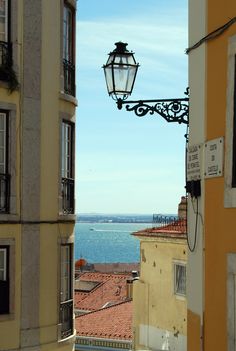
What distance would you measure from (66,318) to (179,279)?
260 inches

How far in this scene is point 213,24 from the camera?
26.8 ft

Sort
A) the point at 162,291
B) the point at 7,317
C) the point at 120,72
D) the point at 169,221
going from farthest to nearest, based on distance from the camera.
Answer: the point at 162,291 < the point at 169,221 < the point at 7,317 < the point at 120,72

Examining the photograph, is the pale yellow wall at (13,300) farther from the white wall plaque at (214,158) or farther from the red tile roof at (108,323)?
the red tile roof at (108,323)

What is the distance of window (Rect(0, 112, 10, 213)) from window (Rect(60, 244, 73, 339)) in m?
1.92

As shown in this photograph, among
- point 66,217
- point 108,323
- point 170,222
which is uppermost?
point 66,217

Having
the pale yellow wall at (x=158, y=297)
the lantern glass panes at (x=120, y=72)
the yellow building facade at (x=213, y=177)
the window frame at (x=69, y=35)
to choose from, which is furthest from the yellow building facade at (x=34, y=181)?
the yellow building facade at (x=213, y=177)

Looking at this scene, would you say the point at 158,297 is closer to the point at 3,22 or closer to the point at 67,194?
the point at 67,194

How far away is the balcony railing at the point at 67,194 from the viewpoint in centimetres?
1675

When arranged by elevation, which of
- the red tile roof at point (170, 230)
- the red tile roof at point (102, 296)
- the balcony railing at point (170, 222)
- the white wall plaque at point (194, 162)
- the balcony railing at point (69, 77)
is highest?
the balcony railing at point (69, 77)

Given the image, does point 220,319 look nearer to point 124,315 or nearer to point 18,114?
point 18,114

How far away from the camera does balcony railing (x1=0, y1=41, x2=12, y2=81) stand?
1523cm

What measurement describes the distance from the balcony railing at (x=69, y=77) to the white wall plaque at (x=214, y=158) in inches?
360

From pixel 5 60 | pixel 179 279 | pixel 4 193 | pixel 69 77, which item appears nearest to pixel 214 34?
pixel 5 60

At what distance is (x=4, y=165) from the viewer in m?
15.3
